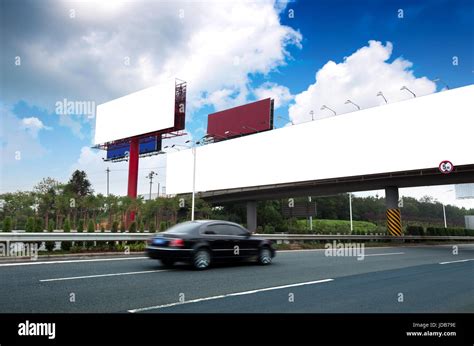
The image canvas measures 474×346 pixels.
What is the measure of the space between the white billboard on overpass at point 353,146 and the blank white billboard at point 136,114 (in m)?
9.49

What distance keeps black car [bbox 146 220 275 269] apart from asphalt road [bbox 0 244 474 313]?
15.0 inches

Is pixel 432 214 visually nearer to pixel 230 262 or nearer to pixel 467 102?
pixel 467 102

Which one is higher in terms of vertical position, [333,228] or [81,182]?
[81,182]

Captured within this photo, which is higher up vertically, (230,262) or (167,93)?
(167,93)

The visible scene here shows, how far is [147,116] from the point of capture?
4547cm

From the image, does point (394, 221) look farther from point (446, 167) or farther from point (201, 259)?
point (201, 259)

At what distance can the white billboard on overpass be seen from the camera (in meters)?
31.5

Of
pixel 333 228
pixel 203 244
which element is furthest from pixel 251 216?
pixel 203 244

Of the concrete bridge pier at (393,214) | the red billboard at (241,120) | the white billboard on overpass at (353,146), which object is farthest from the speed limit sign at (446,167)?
the red billboard at (241,120)

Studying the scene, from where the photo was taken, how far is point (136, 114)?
47094mm

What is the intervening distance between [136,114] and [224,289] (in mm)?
41479

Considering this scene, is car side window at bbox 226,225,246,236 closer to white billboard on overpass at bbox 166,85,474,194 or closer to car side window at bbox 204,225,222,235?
car side window at bbox 204,225,222,235
